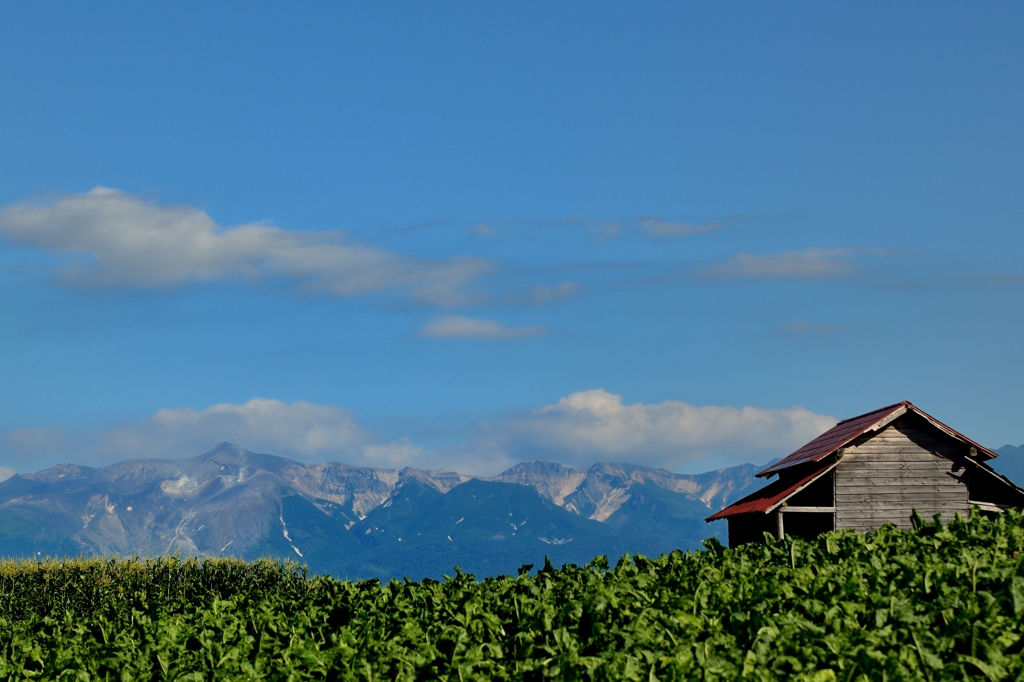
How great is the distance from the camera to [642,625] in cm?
705

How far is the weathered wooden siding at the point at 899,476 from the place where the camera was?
31.9m

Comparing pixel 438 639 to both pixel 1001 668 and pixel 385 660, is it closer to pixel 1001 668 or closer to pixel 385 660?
pixel 385 660

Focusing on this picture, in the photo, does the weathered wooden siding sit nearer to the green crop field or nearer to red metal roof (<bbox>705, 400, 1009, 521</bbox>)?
red metal roof (<bbox>705, 400, 1009, 521</bbox>)

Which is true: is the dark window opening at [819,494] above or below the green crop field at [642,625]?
above

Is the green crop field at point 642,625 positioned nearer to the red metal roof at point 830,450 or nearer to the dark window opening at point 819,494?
the red metal roof at point 830,450

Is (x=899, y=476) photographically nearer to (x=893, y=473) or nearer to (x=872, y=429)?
(x=893, y=473)

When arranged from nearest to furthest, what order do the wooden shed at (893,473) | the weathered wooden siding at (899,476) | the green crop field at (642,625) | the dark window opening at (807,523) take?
the green crop field at (642,625)
the wooden shed at (893,473)
the weathered wooden siding at (899,476)
the dark window opening at (807,523)

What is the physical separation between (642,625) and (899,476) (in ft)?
90.8

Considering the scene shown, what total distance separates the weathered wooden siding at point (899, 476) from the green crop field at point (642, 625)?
21.6 meters

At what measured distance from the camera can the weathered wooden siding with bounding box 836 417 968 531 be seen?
3189 cm

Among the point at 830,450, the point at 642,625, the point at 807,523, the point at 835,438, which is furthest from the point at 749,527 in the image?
the point at 642,625

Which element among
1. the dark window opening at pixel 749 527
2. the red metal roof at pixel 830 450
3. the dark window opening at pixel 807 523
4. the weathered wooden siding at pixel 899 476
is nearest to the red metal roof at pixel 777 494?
the red metal roof at pixel 830 450

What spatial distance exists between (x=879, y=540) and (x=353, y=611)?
499 centimetres

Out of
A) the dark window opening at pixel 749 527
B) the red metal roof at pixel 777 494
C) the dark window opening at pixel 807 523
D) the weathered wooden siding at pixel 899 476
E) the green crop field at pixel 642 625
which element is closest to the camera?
the green crop field at pixel 642 625
